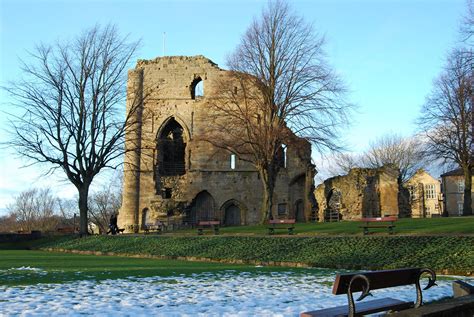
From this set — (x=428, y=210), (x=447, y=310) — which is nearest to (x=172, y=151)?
(x=447, y=310)

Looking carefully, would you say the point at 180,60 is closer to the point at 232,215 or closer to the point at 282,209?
the point at 232,215

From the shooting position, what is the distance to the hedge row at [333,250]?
12.7m

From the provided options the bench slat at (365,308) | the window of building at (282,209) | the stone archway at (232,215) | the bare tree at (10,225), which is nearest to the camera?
the bench slat at (365,308)

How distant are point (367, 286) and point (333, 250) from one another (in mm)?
10658

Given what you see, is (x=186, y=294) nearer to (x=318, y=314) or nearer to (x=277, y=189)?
(x=318, y=314)

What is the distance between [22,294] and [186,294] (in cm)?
240

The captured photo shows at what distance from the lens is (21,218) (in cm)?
7906

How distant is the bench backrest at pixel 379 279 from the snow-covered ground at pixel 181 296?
1484 mm

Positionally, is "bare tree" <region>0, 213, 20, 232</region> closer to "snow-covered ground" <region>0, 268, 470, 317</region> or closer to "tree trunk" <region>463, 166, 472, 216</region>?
"tree trunk" <region>463, 166, 472, 216</region>

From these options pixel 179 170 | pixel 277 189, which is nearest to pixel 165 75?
pixel 179 170

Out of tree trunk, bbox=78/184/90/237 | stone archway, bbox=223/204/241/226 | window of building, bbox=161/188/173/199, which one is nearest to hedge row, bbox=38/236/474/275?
tree trunk, bbox=78/184/90/237

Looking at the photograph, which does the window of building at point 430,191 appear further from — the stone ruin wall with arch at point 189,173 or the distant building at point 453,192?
the stone ruin wall with arch at point 189,173

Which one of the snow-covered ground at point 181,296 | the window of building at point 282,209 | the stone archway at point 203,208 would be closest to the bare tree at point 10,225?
the stone archway at point 203,208

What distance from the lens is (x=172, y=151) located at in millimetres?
42812
